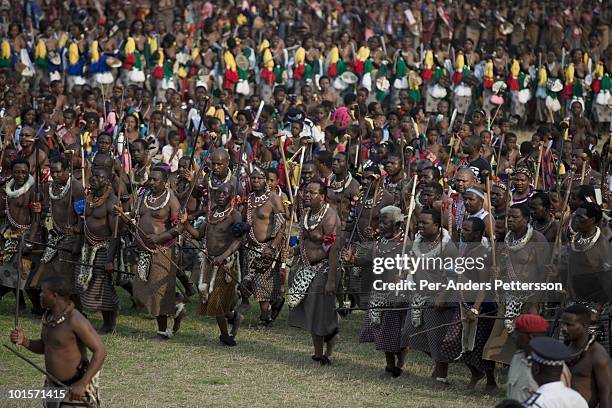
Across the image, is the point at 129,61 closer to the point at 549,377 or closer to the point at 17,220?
the point at 17,220

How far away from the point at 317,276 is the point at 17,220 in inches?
138

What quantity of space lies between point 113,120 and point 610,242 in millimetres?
9688

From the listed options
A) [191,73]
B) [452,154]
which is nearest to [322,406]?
[452,154]

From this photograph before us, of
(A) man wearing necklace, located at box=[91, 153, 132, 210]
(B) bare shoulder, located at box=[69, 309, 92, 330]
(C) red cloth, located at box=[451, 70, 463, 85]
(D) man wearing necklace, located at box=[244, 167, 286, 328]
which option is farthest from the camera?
(C) red cloth, located at box=[451, 70, 463, 85]

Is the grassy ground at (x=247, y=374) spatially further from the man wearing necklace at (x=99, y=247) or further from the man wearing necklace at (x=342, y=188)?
the man wearing necklace at (x=342, y=188)

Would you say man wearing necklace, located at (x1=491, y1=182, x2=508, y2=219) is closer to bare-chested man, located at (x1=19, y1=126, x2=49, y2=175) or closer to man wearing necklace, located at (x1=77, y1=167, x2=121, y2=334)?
man wearing necklace, located at (x1=77, y1=167, x2=121, y2=334)

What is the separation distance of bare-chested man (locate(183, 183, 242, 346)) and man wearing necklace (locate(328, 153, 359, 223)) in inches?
59.2

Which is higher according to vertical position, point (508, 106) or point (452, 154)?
point (508, 106)

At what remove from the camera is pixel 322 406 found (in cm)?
1025

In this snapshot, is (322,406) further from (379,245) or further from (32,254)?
(32,254)

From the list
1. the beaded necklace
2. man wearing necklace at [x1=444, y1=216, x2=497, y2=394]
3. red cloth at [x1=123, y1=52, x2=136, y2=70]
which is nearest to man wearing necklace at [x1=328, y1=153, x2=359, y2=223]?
the beaded necklace

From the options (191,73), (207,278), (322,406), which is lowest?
(322,406)

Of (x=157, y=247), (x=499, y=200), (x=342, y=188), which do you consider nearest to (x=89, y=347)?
(x=157, y=247)

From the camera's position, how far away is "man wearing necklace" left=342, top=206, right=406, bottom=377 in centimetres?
1123
